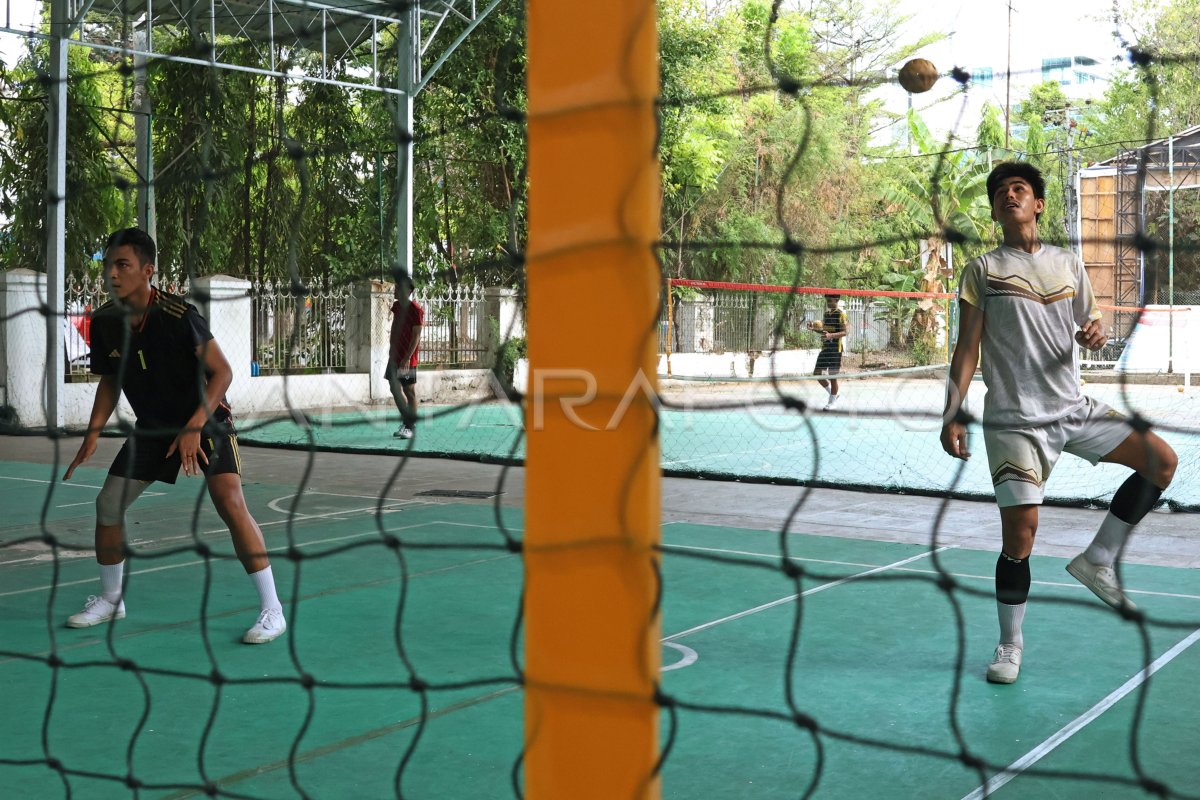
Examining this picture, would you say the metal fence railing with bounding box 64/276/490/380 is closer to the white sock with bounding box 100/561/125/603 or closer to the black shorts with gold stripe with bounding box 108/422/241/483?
the white sock with bounding box 100/561/125/603

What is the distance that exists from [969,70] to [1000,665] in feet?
7.41

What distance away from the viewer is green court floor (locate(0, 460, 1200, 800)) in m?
2.98

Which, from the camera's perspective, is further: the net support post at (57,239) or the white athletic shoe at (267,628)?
the net support post at (57,239)

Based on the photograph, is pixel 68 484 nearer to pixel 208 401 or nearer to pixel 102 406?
pixel 102 406

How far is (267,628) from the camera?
441 centimetres

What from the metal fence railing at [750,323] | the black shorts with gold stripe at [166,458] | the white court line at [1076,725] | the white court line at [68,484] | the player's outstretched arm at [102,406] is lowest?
the white court line at [1076,725]

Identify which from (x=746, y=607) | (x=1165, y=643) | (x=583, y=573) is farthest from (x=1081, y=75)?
(x=746, y=607)

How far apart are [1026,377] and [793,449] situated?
26.8ft

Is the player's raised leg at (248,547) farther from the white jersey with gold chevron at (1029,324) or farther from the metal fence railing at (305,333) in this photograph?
the metal fence railing at (305,333)

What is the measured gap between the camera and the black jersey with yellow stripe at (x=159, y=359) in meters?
4.37

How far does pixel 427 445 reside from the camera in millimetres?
11977

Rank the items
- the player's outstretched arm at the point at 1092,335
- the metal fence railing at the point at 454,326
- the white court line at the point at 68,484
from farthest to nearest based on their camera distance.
Answer: the metal fence railing at the point at 454,326 → the white court line at the point at 68,484 → the player's outstretched arm at the point at 1092,335

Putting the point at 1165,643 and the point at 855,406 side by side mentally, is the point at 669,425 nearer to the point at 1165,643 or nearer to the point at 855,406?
the point at 855,406

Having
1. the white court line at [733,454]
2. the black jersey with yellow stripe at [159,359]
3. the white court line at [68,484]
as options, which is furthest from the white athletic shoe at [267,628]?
the white court line at [733,454]
